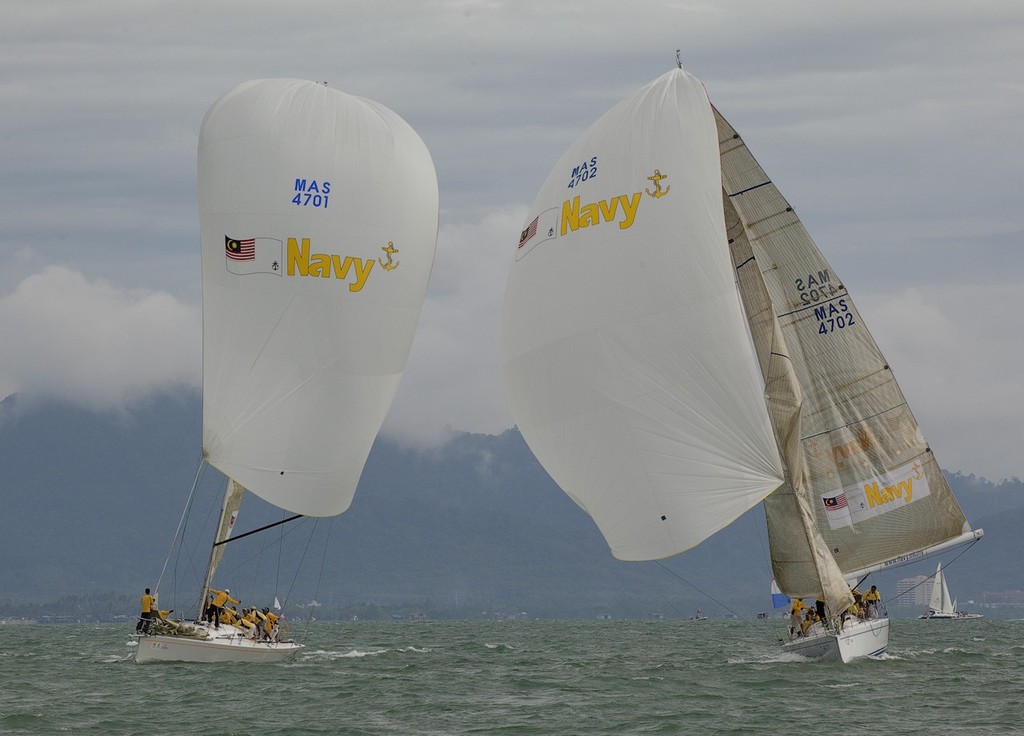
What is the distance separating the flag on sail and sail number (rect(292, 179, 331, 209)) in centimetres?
112

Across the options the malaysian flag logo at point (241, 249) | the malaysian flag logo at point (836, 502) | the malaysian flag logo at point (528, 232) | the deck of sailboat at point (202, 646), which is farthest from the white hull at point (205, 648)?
the malaysian flag logo at point (836, 502)

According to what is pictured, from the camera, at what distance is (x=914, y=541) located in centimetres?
3681

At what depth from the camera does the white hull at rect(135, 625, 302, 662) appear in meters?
36.1

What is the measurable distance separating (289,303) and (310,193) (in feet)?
8.81

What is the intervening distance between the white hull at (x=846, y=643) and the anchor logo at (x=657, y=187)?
10439 mm

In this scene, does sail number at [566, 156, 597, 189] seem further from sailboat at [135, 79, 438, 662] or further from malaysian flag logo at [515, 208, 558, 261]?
sailboat at [135, 79, 438, 662]

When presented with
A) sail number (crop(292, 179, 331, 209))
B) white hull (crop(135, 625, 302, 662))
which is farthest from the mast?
sail number (crop(292, 179, 331, 209))

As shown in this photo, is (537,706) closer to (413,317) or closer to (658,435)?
(658,435)

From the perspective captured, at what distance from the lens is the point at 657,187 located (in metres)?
31.0

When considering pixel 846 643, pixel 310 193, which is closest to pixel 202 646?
pixel 310 193

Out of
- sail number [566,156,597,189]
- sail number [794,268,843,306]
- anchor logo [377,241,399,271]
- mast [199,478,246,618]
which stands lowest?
mast [199,478,246,618]

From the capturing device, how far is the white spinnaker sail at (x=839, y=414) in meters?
35.7

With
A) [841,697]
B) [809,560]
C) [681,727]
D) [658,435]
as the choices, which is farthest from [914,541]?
[681,727]

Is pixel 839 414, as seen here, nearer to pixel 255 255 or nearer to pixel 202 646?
pixel 255 255
